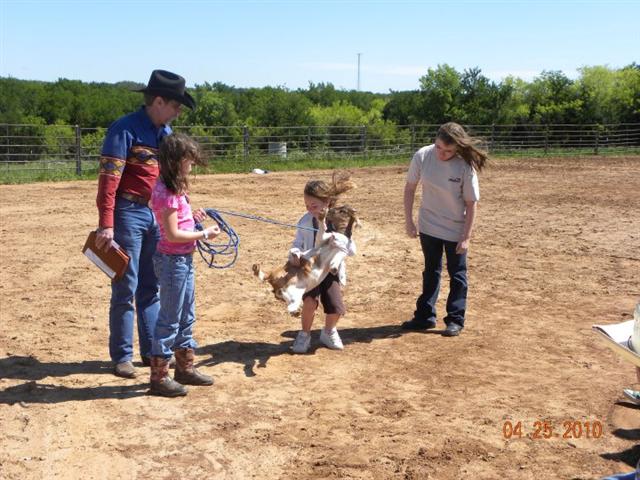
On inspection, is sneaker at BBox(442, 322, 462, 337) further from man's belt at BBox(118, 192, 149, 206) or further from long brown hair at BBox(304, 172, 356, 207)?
man's belt at BBox(118, 192, 149, 206)

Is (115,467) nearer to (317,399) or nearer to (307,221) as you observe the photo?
(317,399)

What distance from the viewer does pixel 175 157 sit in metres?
4.30

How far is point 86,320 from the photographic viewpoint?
630 centimetres

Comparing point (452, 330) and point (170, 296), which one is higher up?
point (170, 296)

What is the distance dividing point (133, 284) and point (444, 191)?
2.63 m

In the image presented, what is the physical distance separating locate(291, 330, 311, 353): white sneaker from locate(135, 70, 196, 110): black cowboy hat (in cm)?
196

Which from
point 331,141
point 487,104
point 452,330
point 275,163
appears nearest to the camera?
point 452,330

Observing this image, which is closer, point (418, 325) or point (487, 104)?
point (418, 325)

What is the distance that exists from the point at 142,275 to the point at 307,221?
4.08ft

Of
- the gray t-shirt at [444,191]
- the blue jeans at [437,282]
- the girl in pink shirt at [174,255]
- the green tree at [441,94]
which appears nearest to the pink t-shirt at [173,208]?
the girl in pink shirt at [174,255]

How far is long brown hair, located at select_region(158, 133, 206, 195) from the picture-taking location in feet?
14.1

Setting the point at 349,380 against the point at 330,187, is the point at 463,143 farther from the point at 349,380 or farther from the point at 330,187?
the point at 349,380

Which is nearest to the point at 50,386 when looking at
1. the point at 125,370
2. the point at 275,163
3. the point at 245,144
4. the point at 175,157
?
the point at 125,370

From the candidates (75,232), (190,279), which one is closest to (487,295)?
(190,279)
